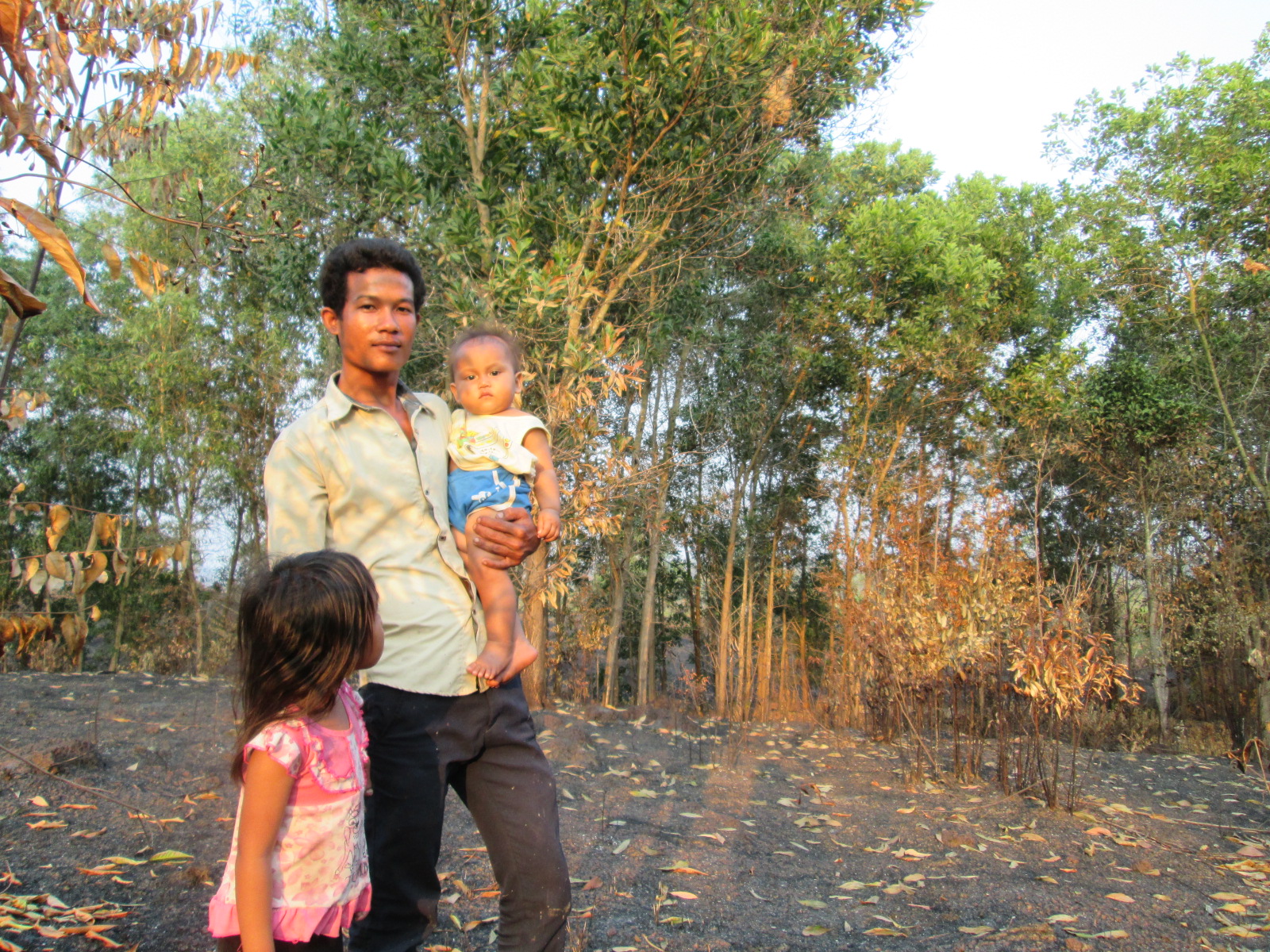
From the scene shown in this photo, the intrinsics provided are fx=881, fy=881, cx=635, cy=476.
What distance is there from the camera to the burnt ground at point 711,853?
271 centimetres

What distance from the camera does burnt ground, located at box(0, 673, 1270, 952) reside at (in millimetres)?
2707

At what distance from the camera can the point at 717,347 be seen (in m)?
11.2

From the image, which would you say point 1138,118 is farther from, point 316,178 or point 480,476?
point 480,476

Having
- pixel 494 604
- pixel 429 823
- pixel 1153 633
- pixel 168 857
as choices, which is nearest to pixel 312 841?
pixel 429 823

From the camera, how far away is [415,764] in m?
1.55

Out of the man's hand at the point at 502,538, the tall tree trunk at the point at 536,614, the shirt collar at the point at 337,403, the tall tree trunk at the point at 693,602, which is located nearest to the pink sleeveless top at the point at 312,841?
the man's hand at the point at 502,538

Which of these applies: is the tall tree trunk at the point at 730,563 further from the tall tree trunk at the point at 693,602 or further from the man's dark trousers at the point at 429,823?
the man's dark trousers at the point at 429,823

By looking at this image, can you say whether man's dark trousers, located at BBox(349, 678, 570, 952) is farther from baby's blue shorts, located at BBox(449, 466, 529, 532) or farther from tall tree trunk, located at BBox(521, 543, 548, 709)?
tall tree trunk, located at BBox(521, 543, 548, 709)

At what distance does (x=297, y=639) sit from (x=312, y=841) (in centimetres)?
30

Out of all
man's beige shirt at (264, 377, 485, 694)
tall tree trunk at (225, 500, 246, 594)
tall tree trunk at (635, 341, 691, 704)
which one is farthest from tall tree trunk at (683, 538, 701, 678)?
man's beige shirt at (264, 377, 485, 694)

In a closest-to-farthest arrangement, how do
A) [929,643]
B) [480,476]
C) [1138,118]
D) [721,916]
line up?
1. [480,476]
2. [721,916]
3. [929,643]
4. [1138,118]

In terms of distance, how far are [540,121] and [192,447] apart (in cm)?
670

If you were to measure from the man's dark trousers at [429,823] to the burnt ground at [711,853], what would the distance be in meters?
0.69

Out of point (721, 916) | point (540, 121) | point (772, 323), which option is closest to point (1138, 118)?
point (772, 323)
